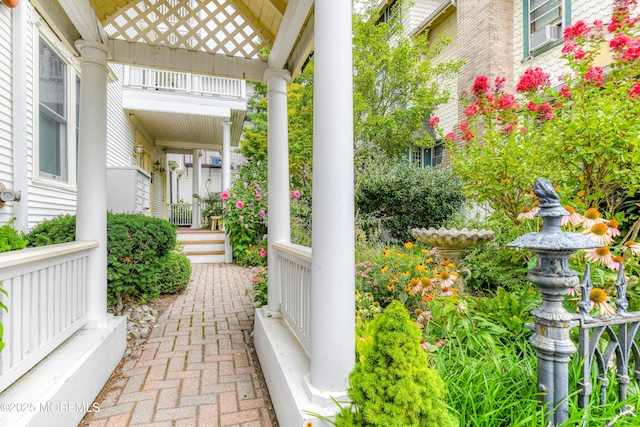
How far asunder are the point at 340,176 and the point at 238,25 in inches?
97.2

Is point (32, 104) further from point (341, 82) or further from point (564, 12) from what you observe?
point (564, 12)

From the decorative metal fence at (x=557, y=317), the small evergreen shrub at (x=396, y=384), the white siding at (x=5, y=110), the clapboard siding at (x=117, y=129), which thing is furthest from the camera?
the clapboard siding at (x=117, y=129)

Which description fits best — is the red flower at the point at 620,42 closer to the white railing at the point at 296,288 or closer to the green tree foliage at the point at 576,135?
the green tree foliage at the point at 576,135

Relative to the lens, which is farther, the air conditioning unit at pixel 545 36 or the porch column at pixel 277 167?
the air conditioning unit at pixel 545 36

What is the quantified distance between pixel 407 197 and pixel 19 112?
602 cm

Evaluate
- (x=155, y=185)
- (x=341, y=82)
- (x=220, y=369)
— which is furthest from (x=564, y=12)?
(x=155, y=185)

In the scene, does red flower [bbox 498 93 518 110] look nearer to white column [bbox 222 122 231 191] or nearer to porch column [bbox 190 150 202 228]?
white column [bbox 222 122 231 191]

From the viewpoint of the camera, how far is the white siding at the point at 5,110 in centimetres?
360

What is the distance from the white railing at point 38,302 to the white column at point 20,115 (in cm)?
201

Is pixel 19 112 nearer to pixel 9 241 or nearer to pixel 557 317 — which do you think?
pixel 9 241

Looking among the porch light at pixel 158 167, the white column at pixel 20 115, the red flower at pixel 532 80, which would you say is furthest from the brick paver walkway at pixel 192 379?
the porch light at pixel 158 167

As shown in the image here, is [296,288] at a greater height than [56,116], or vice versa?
[56,116]

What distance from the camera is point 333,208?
5.30 ft

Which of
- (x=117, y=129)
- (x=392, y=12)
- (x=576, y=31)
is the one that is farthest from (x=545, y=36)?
(x=117, y=129)
